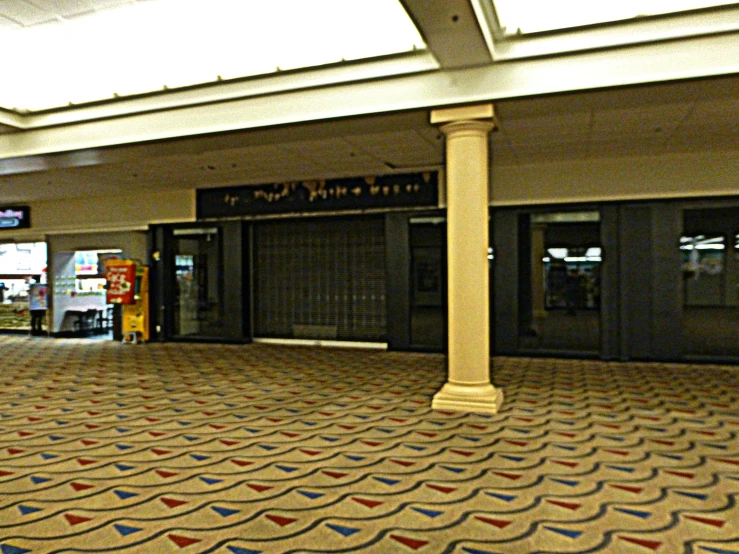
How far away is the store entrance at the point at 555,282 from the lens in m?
9.61

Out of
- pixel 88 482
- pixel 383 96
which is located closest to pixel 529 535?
pixel 88 482

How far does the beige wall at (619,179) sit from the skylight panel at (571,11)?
171 inches

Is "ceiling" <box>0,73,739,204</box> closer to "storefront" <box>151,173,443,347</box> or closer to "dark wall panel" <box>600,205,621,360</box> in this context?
"storefront" <box>151,173,443,347</box>

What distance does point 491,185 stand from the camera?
31.3 ft

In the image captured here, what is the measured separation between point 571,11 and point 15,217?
13.2 meters

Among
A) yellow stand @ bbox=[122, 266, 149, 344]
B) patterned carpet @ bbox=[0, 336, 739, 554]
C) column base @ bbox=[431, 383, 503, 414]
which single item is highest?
yellow stand @ bbox=[122, 266, 149, 344]

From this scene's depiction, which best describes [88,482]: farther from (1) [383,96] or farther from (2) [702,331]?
(2) [702,331]

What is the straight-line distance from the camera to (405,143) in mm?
7898

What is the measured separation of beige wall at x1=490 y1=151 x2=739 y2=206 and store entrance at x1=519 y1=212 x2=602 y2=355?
0.49 m

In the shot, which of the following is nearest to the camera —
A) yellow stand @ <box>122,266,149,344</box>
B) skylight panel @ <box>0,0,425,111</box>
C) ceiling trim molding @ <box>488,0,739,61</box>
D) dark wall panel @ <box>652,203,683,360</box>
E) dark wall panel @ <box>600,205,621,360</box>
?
ceiling trim molding @ <box>488,0,739,61</box>

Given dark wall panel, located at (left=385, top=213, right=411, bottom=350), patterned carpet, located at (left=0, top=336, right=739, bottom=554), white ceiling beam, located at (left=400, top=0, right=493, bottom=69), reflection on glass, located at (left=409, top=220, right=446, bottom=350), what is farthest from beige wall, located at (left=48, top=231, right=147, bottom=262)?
white ceiling beam, located at (left=400, top=0, right=493, bottom=69)

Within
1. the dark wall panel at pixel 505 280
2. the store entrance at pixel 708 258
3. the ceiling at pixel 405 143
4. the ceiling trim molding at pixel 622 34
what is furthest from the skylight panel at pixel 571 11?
the store entrance at pixel 708 258

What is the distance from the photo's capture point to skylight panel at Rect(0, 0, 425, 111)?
5.38 metres

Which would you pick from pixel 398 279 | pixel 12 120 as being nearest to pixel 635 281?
pixel 398 279
